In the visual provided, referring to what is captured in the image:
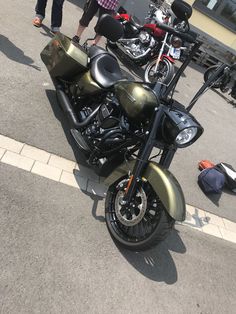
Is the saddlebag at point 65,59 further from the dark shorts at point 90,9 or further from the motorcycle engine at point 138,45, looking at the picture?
the motorcycle engine at point 138,45

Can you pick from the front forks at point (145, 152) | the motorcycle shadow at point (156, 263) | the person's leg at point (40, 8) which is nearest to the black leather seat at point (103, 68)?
the front forks at point (145, 152)

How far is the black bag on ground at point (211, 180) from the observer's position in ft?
16.7

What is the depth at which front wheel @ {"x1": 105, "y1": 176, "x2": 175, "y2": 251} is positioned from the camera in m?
3.16

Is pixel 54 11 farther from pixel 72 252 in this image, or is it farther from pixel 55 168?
pixel 72 252

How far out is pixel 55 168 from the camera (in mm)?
3967

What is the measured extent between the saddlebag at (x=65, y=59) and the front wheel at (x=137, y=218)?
5.07ft

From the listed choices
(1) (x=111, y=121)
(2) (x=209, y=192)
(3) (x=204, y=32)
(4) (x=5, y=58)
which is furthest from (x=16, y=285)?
(3) (x=204, y=32)

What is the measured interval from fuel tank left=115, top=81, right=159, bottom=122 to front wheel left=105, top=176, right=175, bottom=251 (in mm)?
593

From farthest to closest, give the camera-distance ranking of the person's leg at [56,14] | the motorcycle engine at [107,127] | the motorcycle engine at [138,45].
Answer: the motorcycle engine at [138,45] < the person's leg at [56,14] < the motorcycle engine at [107,127]

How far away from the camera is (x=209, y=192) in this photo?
513 cm

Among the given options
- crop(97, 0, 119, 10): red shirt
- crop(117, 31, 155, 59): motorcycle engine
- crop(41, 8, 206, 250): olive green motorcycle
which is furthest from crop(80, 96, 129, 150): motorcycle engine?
crop(117, 31, 155, 59): motorcycle engine

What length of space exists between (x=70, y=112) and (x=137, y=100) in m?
1.09

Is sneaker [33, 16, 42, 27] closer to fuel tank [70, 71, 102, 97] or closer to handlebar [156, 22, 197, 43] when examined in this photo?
fuel tank [70, 71, 102, 97]

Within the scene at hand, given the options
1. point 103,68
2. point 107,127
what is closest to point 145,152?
point 107,127
